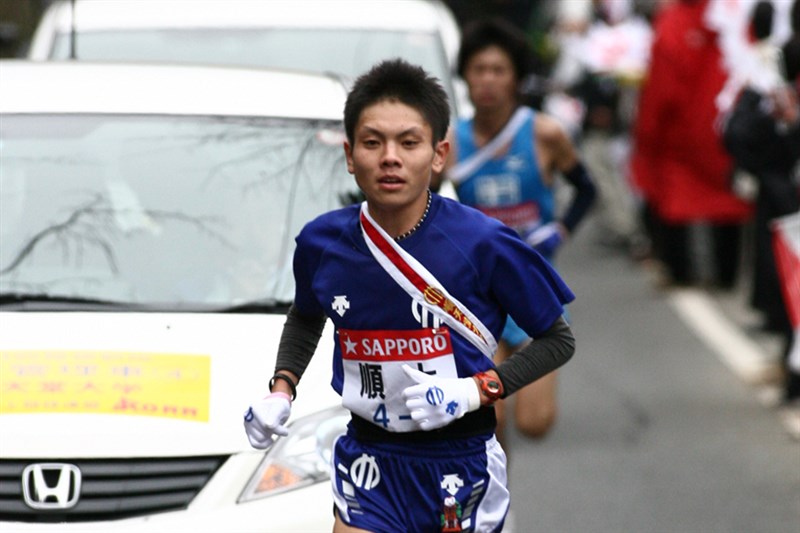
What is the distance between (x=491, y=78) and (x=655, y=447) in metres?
2.32

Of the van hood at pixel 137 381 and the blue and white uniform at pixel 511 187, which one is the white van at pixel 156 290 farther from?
the blue and white uniform at pixel 511 187

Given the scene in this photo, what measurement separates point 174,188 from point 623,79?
10.2 m

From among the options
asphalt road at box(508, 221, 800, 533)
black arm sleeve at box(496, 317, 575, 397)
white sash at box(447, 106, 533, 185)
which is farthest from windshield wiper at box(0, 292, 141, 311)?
asphalt road at box(508, 221, 800, 533)

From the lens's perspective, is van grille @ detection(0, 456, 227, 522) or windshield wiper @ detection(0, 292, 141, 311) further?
windshield wiper @ detection(0, 292, 141, 311)

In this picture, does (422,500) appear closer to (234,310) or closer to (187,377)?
(187,377)

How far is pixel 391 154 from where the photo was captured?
167 inches

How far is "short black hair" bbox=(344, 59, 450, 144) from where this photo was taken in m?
4.32

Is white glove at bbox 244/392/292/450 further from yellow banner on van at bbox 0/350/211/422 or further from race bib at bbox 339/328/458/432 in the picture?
yellow banner on van at bbox 0/350/211/422

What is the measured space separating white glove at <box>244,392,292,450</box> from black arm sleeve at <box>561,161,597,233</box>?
341 centimetres

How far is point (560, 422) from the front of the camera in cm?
958

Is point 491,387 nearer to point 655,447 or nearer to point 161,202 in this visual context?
point 161,202

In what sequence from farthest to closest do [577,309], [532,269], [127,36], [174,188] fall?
[577,309] → [127,36] → [174,188] → [532,269]

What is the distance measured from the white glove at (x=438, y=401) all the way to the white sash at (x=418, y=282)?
0.66 feet

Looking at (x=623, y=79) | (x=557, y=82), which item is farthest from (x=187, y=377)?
(x=557, y=82)
